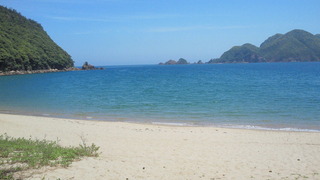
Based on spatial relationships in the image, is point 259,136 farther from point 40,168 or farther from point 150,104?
point 150,104

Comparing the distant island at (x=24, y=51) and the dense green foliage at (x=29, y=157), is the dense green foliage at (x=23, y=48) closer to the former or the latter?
the distant island at (x=24, y=51)

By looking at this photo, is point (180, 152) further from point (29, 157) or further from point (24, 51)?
point (24, 51)

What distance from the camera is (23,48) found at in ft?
326

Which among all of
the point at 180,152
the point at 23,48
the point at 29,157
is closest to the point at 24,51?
the point at 23,48

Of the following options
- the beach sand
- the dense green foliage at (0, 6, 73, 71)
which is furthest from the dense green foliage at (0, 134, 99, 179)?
the dense green foliage at (0, 6, 73, 71)

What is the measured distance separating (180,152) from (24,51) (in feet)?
336

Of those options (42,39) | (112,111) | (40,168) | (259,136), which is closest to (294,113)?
(259,136)

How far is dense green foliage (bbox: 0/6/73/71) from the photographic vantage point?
8794 cm

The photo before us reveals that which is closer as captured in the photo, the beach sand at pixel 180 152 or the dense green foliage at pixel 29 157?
the dense green foliage at pixel 29 157

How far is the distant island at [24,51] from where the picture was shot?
87.6 m

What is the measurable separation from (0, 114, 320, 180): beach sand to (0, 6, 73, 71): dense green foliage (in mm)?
83262

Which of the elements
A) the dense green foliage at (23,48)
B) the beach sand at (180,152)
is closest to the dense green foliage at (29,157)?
the beach sand at (180,152)

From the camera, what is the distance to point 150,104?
83.1 ft

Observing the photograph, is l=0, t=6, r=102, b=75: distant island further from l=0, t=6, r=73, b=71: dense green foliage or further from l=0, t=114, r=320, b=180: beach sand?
l=0, t=114, r=320, b=180: beach sand
